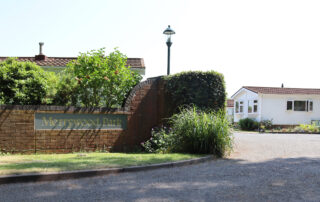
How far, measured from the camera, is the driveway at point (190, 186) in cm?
454

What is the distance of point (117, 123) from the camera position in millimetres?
10492

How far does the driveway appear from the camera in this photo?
14.9 ft

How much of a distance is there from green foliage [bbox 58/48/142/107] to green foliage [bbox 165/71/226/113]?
174 centimetres

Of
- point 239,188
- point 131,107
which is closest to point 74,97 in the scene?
point 131,107

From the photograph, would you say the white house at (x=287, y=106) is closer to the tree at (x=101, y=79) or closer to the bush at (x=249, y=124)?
the bush at (x=249, y=124)

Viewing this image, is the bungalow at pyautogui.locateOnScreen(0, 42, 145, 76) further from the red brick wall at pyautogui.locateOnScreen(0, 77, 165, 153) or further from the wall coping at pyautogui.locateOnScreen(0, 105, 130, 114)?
the wall coping at pyautogui.locateOnScreen(0, 105, 130, 114)

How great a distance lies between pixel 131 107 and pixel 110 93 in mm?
897

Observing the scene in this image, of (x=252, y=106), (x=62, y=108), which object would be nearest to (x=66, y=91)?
(x=62, y=108)

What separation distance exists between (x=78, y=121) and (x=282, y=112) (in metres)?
24.7

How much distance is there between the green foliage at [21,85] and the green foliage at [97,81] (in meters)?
0.86

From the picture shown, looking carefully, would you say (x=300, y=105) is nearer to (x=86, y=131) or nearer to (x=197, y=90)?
(x=197, y=90)

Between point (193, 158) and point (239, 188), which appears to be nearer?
point (239, 188)

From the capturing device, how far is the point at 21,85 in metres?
9.00

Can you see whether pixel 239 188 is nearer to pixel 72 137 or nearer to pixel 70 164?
pixel 70 164
